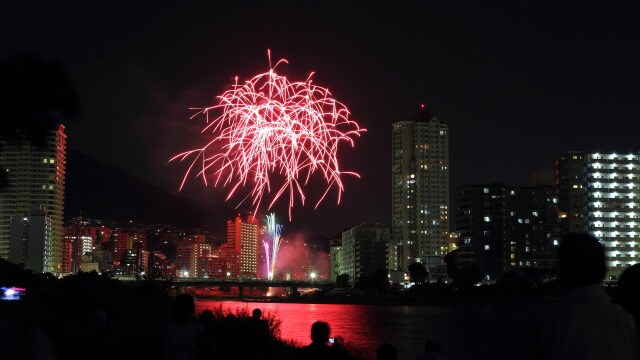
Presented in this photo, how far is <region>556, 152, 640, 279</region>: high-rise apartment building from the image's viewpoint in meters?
168

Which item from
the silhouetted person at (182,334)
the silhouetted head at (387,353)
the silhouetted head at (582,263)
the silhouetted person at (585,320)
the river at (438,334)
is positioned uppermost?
the silhouetted head at (582,263)

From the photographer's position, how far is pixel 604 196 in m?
170

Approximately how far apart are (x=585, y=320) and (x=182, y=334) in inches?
237

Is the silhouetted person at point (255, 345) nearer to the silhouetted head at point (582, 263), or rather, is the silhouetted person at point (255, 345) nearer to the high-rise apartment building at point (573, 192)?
the silhouetted head at point (582, 263)

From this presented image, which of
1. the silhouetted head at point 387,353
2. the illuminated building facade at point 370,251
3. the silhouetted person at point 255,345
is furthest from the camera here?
the illuminated building facade at point 370,251

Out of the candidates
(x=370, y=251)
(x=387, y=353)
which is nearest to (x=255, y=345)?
(x=387, y=353)

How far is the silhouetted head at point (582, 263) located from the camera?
4508mm

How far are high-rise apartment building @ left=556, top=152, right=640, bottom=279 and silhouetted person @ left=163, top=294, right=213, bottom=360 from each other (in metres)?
166

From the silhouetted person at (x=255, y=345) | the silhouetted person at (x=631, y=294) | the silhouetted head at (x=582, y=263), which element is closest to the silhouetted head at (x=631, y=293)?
the silhouetted person at (x=631, y=294)

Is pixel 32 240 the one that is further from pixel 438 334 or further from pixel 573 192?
pixel 438 334

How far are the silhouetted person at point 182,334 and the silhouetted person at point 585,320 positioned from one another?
5.74m

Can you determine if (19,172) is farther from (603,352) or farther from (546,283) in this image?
(603,352)

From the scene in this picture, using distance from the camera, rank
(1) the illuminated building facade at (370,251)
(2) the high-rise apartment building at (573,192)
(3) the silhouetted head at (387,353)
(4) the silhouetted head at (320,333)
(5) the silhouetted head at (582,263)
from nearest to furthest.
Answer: (5) the silhouetted head at (582,263) < (4) the silhouetted head at (320,333) < (3) the silhouetted head at (387,353) < (2) the high-rise apartment building at (573,192) < (1) the illuminated building facade at (370,251)

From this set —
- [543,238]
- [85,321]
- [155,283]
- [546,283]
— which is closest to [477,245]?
[543,238]
